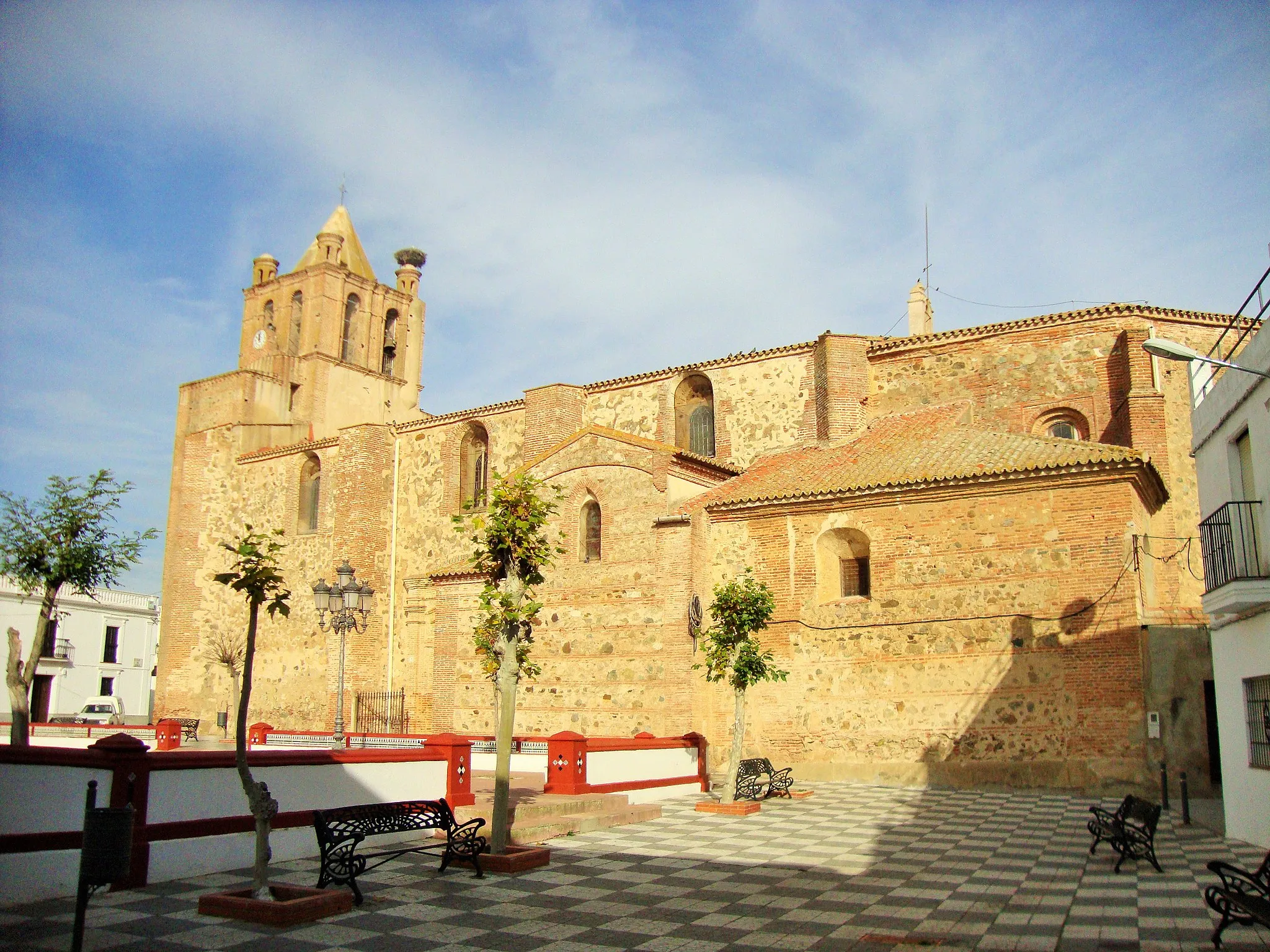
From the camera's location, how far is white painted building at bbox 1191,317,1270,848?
416 inches

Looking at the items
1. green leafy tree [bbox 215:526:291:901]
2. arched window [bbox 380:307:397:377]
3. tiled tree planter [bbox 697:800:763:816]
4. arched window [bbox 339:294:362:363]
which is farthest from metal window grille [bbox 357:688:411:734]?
green leafy tree [bbox 215:526:291:901]

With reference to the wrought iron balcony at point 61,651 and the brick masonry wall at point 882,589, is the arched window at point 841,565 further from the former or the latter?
the wrought iron balcony at point 61,651

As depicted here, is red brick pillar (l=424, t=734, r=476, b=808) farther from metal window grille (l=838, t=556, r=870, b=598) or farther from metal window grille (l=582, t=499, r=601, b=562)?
metal window grille (l=838, t=556, r=870, b=598)

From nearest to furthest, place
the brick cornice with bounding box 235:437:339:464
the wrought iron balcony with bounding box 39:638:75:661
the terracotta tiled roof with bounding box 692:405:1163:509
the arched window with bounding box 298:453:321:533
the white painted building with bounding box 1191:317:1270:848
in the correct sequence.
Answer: the white painted building with bounding box 1191:317:1270:848, the terracotta tiled roof with bounding box 692:405:1163:509, the brick cornice with bounding box 235:437:339:464, the arched window with bounding box 298:453:321:533, the wrought iron balcony with bounding box 39:638:75:661

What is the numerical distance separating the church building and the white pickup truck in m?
9.79

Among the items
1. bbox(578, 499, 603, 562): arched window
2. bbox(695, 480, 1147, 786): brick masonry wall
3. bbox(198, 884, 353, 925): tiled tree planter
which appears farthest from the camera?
bbox(578, 499, 603, 562): arched window

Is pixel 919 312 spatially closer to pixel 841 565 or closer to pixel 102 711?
pixel 841 565

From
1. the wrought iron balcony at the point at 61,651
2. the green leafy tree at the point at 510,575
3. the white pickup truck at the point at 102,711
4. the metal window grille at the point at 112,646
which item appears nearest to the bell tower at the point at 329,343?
the white pickup truck at the point at 102,711

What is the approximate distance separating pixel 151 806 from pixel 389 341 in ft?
97.8

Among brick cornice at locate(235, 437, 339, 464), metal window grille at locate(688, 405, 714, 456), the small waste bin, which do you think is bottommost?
the small waste bin

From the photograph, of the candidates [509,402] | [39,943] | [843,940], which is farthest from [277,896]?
[509,402]

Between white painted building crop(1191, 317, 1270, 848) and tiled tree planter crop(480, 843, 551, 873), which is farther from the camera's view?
white painted building crop(1191, 317, 1270, 848)

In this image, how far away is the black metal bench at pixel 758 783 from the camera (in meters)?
15.3

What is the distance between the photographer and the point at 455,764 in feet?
40.1
